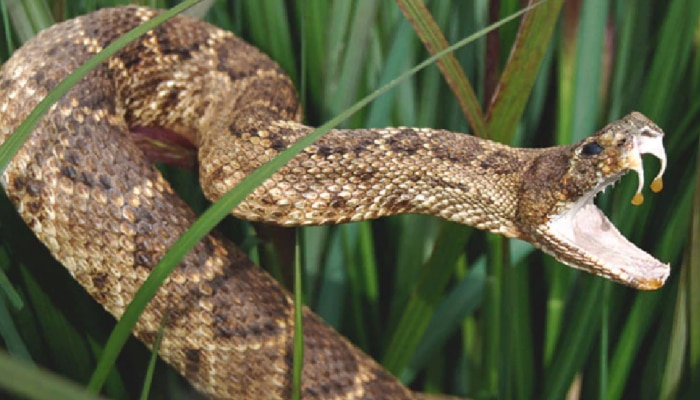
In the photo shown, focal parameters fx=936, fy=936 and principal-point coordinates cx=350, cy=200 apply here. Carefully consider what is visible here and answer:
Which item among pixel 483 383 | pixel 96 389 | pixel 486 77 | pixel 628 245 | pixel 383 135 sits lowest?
pixel 483 383

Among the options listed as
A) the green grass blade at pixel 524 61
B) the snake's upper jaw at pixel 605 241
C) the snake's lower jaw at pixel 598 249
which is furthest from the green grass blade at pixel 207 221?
the snake's lower jaw at pixel 598 249

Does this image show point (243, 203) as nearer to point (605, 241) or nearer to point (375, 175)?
point (375, 175)

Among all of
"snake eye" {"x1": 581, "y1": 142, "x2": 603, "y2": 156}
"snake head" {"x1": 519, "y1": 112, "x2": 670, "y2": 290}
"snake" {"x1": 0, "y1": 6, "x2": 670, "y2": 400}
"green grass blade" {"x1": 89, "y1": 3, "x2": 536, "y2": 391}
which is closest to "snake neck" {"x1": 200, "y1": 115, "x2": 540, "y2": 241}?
"snake" {"x1": 0, "y1": 6, "x2": 670, "y2": 400}

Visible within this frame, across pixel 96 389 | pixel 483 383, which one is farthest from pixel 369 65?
pixel 96 389

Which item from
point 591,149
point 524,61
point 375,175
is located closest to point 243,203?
point 375,175

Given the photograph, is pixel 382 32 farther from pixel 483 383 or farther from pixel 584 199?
pixel 483 383

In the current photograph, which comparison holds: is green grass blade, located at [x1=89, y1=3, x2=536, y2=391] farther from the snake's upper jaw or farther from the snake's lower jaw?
the snake's lower jaw

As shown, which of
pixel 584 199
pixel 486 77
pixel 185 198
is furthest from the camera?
pixel 185 198

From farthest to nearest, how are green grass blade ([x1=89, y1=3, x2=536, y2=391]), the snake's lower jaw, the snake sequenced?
the snake, the snake's lower jaw, green grass blade ([x1=89, y1=3, x2=536, y2=391])
